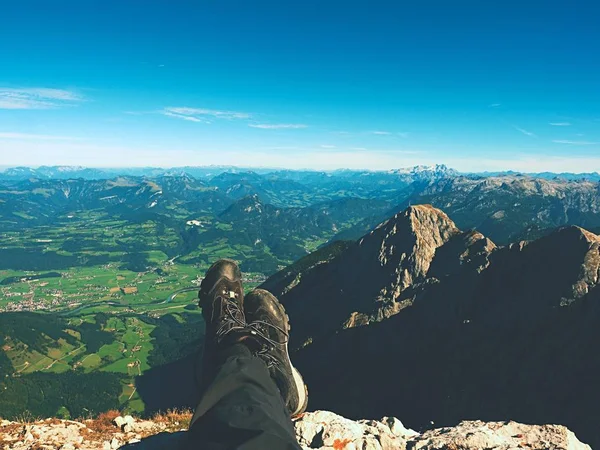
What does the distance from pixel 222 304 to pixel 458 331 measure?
77.9 metres

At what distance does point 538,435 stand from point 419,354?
76016mm

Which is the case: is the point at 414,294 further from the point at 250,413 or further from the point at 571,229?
the point at 250,413

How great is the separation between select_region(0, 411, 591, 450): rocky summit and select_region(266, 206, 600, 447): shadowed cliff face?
29.8 meters

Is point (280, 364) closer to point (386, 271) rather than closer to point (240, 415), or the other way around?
point (240, 415)

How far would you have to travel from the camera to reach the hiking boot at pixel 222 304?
11.2m

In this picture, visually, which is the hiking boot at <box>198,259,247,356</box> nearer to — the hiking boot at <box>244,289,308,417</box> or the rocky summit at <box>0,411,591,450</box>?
the hiking boot at <box>244,289,308,417</box>

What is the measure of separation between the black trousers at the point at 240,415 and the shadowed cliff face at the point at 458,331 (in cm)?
3604

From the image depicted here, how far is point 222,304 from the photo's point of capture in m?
13.2

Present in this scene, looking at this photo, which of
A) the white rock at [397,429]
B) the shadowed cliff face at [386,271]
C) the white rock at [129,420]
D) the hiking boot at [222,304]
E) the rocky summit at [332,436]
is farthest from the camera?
the shadowed cliff face at [386,271]

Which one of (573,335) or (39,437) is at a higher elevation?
(39,437)

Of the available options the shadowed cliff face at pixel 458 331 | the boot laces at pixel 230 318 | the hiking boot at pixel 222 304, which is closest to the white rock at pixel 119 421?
the hiking boot at pixel 222 304

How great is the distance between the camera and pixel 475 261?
308ft

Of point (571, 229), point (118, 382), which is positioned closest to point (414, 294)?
point (571, 229)

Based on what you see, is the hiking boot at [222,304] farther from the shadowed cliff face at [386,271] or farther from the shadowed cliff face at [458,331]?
the shadowed cliff face at [386,271]
